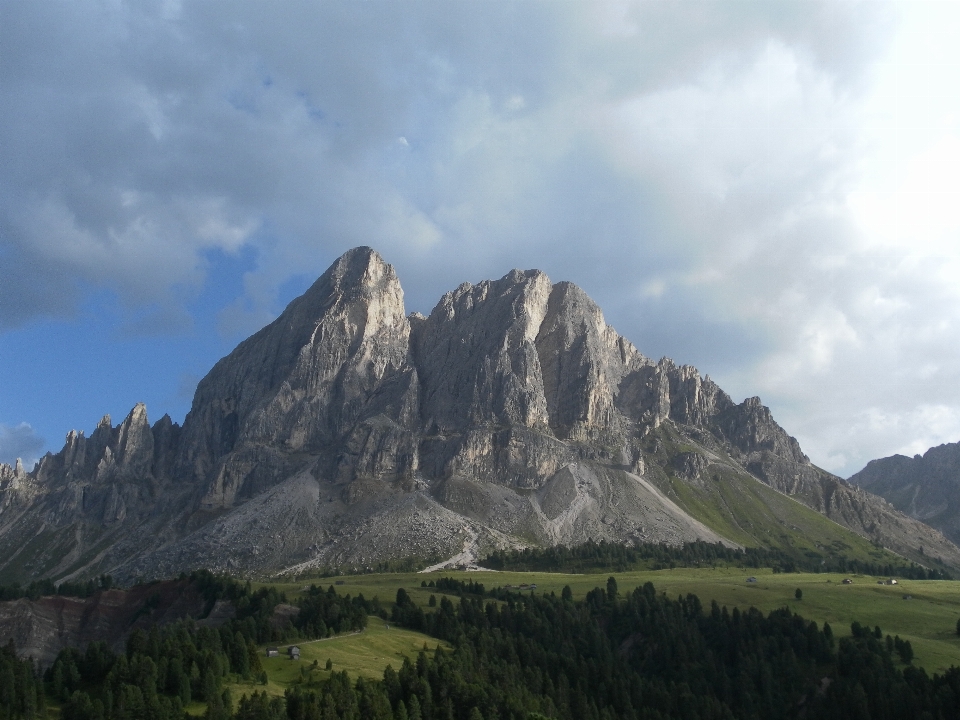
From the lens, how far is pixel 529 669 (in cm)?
14850

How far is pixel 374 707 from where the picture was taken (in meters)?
105

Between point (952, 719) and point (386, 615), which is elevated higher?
point (386, 615)

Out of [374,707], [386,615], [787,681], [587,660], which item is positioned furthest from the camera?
[386,615]

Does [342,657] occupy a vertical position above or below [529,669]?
above

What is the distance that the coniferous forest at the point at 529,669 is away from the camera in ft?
340

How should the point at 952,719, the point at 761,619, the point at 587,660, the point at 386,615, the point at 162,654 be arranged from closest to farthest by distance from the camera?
1. the point at 162,654
2. the point at 952,719
3. the point at 587,660
4. the point at 761,619
5. the point at 386,615

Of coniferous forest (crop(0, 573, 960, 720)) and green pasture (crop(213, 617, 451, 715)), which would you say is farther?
green pasture (crop(213, 617, 451, 715))

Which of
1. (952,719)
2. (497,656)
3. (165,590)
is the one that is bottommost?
(952,719)

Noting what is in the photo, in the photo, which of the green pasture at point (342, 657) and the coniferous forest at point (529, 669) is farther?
the green pasture at point (342, 657)

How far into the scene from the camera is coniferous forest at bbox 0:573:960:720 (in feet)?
340

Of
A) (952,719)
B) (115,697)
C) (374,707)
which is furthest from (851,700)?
(115,697)

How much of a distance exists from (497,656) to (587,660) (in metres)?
21.2

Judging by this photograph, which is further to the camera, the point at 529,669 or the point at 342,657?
the point at 529,669

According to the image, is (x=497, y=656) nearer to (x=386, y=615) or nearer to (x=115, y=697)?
(x=386, y=615)
